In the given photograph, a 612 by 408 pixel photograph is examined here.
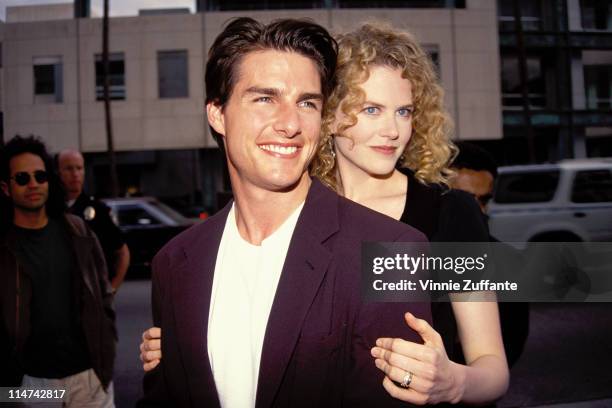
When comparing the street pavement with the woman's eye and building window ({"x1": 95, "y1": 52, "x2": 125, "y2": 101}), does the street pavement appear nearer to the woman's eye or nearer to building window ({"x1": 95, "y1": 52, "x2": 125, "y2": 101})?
the woman's eye

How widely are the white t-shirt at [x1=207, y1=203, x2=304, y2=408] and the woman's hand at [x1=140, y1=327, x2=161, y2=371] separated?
15cm

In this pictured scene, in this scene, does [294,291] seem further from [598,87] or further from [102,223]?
[102,223]

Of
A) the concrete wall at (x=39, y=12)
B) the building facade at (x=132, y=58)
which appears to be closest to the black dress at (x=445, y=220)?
the building facade at (x=132, y=58)

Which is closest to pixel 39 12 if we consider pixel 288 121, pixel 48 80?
pixel 48 80

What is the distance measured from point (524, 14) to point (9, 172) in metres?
1.86

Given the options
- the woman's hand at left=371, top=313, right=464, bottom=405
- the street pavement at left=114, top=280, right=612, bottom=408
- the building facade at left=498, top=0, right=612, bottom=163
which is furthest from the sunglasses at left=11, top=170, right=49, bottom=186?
the street pavement at left=114, top=280, right=612, bottom=408

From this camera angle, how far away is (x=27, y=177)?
6.91ft

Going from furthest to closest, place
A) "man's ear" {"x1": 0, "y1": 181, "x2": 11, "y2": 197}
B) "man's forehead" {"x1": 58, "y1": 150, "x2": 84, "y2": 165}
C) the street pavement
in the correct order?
the street pavement
"man's forehead" {"x1": 58, "y1": 150, "x2": 84, "y2": 165}
"man's ear" {"x1": 0, "y1": 181, "x2": 11, "y2": 197}

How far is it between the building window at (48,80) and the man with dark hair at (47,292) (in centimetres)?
18

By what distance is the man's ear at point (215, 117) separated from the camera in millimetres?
1393

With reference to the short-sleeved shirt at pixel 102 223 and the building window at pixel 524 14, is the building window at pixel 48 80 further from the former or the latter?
the building window at pixel 524 14

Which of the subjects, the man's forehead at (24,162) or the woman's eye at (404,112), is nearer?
the woman's eye at (404,112)

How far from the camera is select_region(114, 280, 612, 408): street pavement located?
11.4ft

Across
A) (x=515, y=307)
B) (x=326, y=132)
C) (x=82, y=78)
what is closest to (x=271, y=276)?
(x=326, y=132)
